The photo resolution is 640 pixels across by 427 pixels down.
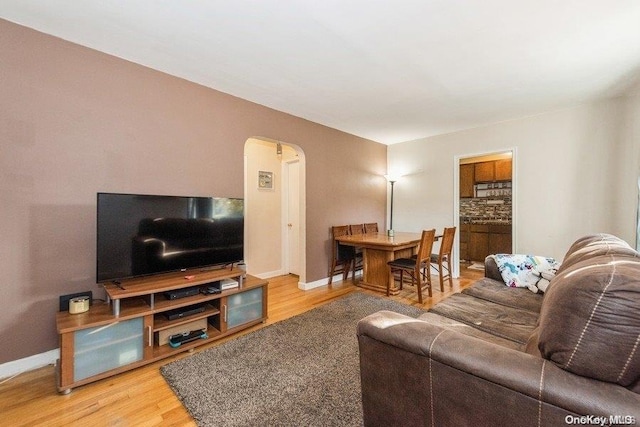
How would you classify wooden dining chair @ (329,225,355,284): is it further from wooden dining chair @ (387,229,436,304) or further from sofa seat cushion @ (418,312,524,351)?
sofa seat cushion @ (418,312,524,351)

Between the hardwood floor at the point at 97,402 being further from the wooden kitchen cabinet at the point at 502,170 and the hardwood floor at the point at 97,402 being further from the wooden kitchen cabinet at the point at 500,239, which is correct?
the wooden kitchen cabinet at the point at 502,170

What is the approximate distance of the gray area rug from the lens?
4.87 feet

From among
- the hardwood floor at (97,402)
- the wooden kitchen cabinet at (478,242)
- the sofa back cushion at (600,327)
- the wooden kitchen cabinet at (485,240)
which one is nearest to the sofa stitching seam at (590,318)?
the sofa back cushion at (600,327)

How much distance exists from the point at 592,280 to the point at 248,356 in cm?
208

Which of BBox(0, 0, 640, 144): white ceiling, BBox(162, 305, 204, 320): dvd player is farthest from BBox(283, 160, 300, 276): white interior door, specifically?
BBox(162, 305, 204, 320): dvd player

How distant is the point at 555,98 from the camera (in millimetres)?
3094

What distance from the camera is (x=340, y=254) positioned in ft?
13.6

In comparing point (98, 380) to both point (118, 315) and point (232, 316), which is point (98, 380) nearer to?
point (118, 315)

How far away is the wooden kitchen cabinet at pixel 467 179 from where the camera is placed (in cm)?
564

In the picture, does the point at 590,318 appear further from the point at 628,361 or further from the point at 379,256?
the point at 379,256

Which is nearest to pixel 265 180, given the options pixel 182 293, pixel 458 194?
pixel 182 293

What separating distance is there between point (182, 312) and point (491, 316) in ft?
7.63

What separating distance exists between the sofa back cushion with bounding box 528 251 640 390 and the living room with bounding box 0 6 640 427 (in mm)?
2773
